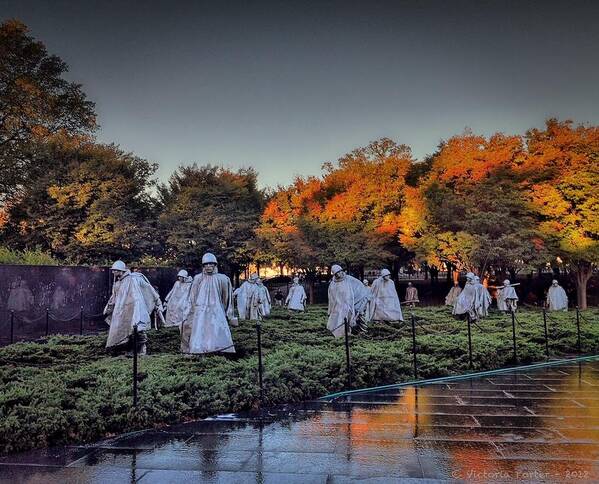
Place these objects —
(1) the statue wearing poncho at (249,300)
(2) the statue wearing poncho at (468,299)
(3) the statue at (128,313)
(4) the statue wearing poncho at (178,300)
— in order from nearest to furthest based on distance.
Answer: (3) the statue at (128,313)
(4) the statue wearing poncho at (178,300)
(2) the statue wearing poncho at (468,299)
(1) the statue wearing poncho at (249,300)

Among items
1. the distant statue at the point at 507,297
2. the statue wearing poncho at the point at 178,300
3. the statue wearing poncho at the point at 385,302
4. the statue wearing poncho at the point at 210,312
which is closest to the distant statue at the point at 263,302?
the statue wearing poncho at the point at 178,300

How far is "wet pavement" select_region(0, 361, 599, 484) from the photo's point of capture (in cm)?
469

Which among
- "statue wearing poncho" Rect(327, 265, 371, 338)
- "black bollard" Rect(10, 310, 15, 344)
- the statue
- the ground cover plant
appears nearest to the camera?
the ground cover plant

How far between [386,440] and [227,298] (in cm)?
579

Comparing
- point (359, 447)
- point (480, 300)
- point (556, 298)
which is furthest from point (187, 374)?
point (556, 298)

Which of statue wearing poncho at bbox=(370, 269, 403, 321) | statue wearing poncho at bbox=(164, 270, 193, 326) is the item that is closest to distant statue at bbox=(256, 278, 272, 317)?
statue wearing poncho at bbox=(164, 270, 193, 326)

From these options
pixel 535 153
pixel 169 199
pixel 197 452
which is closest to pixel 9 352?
pixel 197 452

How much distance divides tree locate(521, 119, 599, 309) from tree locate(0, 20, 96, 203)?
22.4 meters

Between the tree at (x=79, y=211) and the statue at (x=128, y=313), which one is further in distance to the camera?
the tree at (x=79, y=211)

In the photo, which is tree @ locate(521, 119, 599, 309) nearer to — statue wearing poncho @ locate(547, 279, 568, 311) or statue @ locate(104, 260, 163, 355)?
statue wearing poncho @ locate(547, 279, 568, 311)

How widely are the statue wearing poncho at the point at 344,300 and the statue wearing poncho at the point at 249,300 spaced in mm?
6951

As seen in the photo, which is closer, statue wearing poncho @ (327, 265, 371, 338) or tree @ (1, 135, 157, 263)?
statue wearing poncho @ (327, 265, 371, 338)

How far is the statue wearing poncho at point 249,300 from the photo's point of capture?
20875 millimetres

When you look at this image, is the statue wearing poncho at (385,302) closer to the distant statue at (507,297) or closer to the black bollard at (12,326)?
the distant statue at (507,297)
